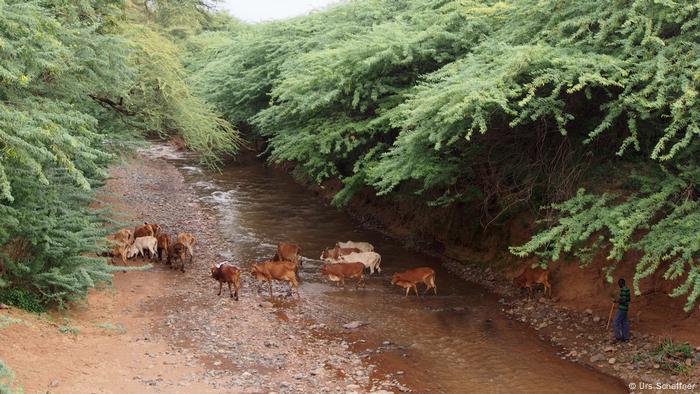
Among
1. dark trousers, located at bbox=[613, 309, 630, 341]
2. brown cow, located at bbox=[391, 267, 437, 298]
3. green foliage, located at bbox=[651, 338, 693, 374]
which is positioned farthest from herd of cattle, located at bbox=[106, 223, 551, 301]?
green foliage, located at bbox=[651, 338, 693, 374]

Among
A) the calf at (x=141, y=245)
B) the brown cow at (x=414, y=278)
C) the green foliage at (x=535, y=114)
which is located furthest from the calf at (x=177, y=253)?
the brown cow at (x=414, y=278)

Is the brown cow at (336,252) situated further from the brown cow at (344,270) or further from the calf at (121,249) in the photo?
the calf at (121,249)

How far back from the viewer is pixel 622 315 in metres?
10.1

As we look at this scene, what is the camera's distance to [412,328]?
1126 centimetres

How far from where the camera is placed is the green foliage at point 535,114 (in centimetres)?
992

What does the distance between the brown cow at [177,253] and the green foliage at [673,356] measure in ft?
32.5

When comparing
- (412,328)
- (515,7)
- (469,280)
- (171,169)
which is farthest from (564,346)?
(171,169)

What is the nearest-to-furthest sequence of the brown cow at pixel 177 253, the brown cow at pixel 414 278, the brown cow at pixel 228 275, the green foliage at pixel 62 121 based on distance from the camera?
the green foliage at pixel 62 121, the brown cow at pixel 228 275, the brown cow at pixel 414 278, the brown cow at pixel 177 253

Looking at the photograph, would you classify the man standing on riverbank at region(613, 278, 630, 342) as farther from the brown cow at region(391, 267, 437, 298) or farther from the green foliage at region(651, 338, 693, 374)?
the brown cow at region(391, 267, 437, 298)

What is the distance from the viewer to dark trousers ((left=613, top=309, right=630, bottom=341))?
10109mm

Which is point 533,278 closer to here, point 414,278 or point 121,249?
point 414,278

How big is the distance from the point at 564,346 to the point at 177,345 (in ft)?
21.9

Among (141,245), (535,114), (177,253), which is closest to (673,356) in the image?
(535,114)

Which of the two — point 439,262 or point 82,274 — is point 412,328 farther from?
point 82,274
